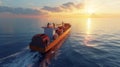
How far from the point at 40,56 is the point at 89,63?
1507cm

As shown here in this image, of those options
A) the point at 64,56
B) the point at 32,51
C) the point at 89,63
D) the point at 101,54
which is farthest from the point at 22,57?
the point at 101,54

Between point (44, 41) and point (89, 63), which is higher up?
point (44, 41)

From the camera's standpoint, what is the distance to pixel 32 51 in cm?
4419

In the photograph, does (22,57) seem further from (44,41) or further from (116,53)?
(116,53)

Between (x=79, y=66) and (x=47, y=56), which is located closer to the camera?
(x=79, y=66)

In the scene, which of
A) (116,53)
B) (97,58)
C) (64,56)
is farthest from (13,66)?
(116,53)

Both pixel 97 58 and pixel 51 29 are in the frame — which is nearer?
pixel 97 58

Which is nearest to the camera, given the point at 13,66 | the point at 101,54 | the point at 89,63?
the point at 13,66

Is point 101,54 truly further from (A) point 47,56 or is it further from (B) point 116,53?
(A) point 47,56

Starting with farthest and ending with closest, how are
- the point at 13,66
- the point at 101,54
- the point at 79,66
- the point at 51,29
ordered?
the point at 51,29
the point at 101,54
the point at 79,66
the point at 13,66

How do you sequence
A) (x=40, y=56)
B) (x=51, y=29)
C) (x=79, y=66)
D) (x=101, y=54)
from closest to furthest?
1. (x=79, y=66)
2. (x=40, y=56)
3. (x=101, y=54)
4. (x=51, y=29)

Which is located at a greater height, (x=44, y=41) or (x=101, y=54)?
(x=44, y=41)

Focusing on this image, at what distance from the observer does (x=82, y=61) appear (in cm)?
4025

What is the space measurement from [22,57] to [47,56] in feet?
25.9
